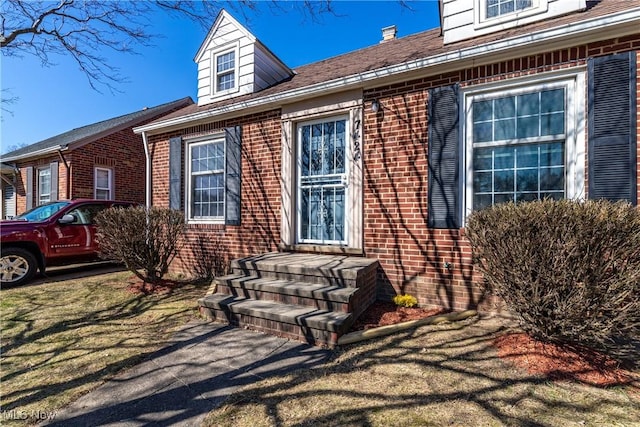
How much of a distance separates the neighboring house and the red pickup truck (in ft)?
12.0

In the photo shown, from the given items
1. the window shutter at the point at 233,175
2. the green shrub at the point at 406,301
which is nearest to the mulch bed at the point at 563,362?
the green shrub at the point at 406,301

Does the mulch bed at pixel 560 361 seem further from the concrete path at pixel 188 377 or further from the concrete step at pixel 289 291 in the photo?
the concrete path at pixel 188 377

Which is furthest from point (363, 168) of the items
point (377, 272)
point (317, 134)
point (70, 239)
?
point (70, 239)

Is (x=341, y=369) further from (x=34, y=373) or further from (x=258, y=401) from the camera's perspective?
(x=34, y=373)

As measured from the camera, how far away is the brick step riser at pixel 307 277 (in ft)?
12.4

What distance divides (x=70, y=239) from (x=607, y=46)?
31.8 ft

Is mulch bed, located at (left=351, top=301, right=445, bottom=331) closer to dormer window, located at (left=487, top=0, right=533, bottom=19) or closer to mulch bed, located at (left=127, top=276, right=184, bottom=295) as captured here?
mulch bed, located at (left=127, top=276, right=184, bottom=295)

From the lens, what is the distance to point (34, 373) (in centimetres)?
289

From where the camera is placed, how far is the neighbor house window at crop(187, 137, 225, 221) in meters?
6.43

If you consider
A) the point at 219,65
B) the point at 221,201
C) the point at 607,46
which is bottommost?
the point at 221,201

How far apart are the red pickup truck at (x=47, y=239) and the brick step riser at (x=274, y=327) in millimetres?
4656

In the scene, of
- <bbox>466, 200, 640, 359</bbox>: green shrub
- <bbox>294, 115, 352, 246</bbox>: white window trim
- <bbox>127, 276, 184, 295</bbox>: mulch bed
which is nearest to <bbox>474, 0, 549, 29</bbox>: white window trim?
<bbox>294, 115, 352, 246</bbox>: white window trim

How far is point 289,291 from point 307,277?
1.24 feet

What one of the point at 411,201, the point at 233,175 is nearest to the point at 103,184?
the point at 233,175
